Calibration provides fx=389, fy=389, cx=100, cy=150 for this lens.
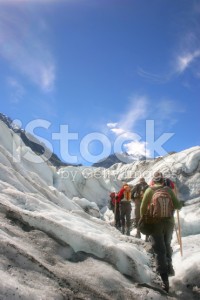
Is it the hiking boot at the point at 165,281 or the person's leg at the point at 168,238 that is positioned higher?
the person's leg at the point at 168,238

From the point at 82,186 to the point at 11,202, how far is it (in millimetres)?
50119

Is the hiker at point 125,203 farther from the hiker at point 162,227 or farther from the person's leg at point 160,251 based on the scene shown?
the person's leg at point 160,251

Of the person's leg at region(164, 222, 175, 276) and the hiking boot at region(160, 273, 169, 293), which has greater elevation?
the person's leg at region(164, 222, 175, 276)

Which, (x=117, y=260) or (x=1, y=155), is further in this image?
(x=1, y=155)

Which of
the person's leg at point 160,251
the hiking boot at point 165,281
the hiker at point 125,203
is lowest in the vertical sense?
the hiking boot at point 165,281

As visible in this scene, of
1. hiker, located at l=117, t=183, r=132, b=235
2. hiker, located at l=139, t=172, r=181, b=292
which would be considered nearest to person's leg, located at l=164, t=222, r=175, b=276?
hiker, located at l=139, t=172, r=181, b=292

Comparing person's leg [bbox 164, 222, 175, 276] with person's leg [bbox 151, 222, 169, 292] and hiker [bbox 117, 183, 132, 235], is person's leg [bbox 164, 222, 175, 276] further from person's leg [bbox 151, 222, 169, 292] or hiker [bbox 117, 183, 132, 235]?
hiker [bbox 117, 183, 132, 235]

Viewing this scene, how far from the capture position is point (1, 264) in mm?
6406

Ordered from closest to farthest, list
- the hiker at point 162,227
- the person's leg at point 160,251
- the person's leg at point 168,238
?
1. the person's leg at point 160,251
2. the hiker at point 162,227
3. the person's leg at point 168,238

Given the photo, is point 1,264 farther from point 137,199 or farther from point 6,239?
point 137,199

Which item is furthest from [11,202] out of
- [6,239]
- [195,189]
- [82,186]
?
[82,186]

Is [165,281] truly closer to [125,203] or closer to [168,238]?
[168,238]

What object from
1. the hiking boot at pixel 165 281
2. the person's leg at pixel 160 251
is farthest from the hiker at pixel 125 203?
the hiking boot at pixel 165 281

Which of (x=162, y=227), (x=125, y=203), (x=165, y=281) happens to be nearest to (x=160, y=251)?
(x=162, y=227)
